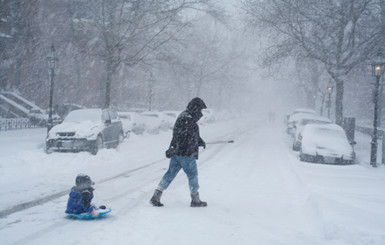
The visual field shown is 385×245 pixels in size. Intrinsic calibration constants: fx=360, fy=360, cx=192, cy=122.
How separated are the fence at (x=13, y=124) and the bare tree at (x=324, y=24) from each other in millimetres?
15065

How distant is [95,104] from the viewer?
127 ft

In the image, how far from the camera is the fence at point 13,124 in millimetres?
20797

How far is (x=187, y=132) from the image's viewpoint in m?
6.42

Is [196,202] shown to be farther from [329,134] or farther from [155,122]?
[155,122]

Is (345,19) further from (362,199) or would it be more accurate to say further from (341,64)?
(362,199)

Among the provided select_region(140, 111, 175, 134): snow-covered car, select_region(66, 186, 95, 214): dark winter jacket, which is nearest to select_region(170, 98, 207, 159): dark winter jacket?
select_region(66, 186, 95, 214): dark winter jacket

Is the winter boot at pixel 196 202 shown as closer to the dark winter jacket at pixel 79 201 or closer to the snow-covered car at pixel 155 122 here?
the dark winter jacket at pixel 79 201

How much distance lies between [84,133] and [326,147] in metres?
8.90

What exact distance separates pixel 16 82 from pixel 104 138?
20143mm

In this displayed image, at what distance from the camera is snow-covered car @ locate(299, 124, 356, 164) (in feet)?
43.2

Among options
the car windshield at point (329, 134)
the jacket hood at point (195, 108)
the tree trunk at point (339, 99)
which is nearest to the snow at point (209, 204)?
the jacket hood at point (195, 108)

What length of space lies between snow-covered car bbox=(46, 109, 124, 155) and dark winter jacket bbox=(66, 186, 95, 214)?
7199mm

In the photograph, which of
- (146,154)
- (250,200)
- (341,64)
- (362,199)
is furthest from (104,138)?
(341,64)

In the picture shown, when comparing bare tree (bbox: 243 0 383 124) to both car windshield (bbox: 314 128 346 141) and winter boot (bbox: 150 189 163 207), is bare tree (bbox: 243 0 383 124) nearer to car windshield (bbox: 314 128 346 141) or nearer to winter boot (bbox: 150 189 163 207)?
car windshield (bbox: 314 128 346 141)
